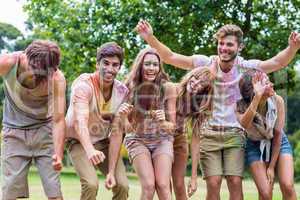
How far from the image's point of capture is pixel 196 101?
6492mm

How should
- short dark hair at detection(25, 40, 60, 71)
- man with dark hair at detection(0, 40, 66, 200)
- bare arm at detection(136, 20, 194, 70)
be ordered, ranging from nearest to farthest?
1. short dark hair at detection(25, 40, 60, 71)
2. man with dark hair at detection(0, 40, 66, 200)
3. bare arm at detection(136, 20, 194, 70)

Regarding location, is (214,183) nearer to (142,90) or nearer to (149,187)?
(149,187)

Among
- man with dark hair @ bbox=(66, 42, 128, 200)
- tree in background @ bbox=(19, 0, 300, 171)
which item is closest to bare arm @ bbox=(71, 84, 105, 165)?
man with dark hair @ bbox=(66, 42, 128, 200)

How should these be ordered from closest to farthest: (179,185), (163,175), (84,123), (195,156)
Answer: (84,123) → (163,175) → (195,156) → (179,185)

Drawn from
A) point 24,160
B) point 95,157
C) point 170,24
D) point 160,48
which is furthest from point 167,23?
point 95,157

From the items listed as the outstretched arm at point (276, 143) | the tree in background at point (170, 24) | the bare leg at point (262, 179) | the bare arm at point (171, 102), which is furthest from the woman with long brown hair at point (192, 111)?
the tree in background at point (170, 24)

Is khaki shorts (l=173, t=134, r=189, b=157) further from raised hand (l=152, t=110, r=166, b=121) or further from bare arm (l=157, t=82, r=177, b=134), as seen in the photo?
raised hand (l=152, t=110, r=166, b=121)

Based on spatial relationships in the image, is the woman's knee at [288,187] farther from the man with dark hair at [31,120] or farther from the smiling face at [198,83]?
the man with dark hair at [31,120]

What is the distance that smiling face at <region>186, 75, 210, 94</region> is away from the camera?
249 inches

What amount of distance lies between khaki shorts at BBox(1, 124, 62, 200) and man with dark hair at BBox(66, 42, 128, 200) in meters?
0.29

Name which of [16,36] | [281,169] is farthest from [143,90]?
[16,36]

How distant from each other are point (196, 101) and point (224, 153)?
658mm

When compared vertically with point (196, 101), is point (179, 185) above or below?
below

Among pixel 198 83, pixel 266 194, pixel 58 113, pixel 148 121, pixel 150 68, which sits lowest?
pixel 266 194
